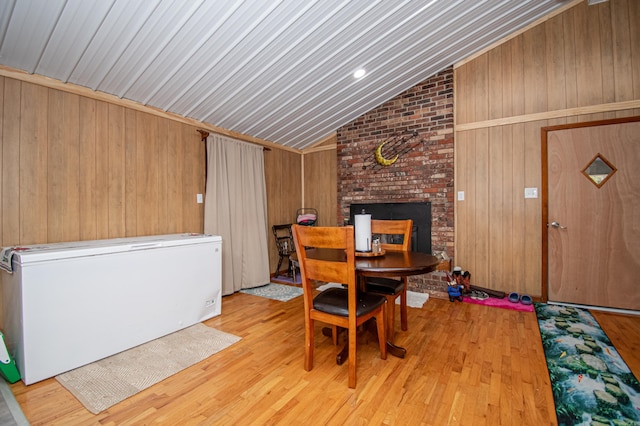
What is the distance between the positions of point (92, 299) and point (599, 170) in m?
4.89

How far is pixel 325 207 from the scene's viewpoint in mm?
4918

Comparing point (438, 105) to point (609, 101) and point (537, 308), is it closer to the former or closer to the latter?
point (609, 101)

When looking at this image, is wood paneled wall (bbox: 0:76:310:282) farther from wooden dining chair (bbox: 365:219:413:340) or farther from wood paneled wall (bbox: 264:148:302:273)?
wooden dining chair (bbox: 365:219:413:340)

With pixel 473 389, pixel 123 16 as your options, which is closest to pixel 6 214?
pixel 123 16

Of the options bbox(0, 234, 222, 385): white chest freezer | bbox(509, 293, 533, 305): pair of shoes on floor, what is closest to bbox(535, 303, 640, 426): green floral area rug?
bbox(509, 293, 533, 305): pair of shoes on floor

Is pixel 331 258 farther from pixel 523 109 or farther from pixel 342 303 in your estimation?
pixel 523 109

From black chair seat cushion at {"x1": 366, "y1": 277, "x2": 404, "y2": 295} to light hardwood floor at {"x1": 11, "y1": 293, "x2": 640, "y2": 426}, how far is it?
45 centimetres

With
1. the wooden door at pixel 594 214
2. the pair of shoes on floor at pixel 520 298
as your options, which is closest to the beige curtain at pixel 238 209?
the pair of shoes on floor at pixel 520 298

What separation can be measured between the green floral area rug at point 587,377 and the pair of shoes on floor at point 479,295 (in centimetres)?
69

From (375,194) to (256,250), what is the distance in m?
1.94

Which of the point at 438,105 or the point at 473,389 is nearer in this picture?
the point at 473,389

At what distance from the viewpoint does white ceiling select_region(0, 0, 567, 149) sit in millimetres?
1937

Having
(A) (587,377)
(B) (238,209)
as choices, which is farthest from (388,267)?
(B) (238,209)

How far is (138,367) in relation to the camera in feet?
6.45
